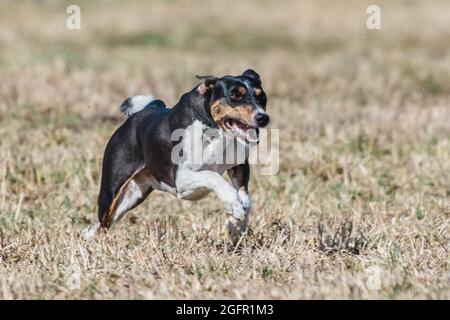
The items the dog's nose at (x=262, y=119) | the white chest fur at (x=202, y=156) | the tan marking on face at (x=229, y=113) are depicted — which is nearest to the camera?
the dog's nose at (x=262, y=119)

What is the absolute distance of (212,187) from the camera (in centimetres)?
666

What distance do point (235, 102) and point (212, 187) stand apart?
1.81 feet

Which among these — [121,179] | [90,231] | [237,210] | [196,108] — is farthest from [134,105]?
[237,210]

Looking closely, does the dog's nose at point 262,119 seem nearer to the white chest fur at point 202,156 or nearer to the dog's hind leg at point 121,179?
the white chest fur at point 202,156

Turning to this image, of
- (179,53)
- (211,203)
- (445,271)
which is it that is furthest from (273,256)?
(179,53)

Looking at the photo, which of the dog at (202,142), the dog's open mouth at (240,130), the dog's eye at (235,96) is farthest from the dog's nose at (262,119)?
Result: the dog's eye at (235,96)

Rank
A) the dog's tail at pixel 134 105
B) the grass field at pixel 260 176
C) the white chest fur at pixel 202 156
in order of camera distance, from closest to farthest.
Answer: the grass field at pixel 260 176 → the white chest fur at pixel 202 156 → the dog's tail at pixel 134 105

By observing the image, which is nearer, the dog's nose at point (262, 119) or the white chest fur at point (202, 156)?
the dog's nose at point (262, 119)

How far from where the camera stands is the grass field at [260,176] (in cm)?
599

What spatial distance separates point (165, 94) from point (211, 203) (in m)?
5.23

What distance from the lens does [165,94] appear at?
14281mm

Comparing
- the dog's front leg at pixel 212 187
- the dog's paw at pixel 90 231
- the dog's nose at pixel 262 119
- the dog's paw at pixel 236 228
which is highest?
the dog's nose at pixel 262 119

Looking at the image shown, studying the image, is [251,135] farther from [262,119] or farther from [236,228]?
[236,228]
